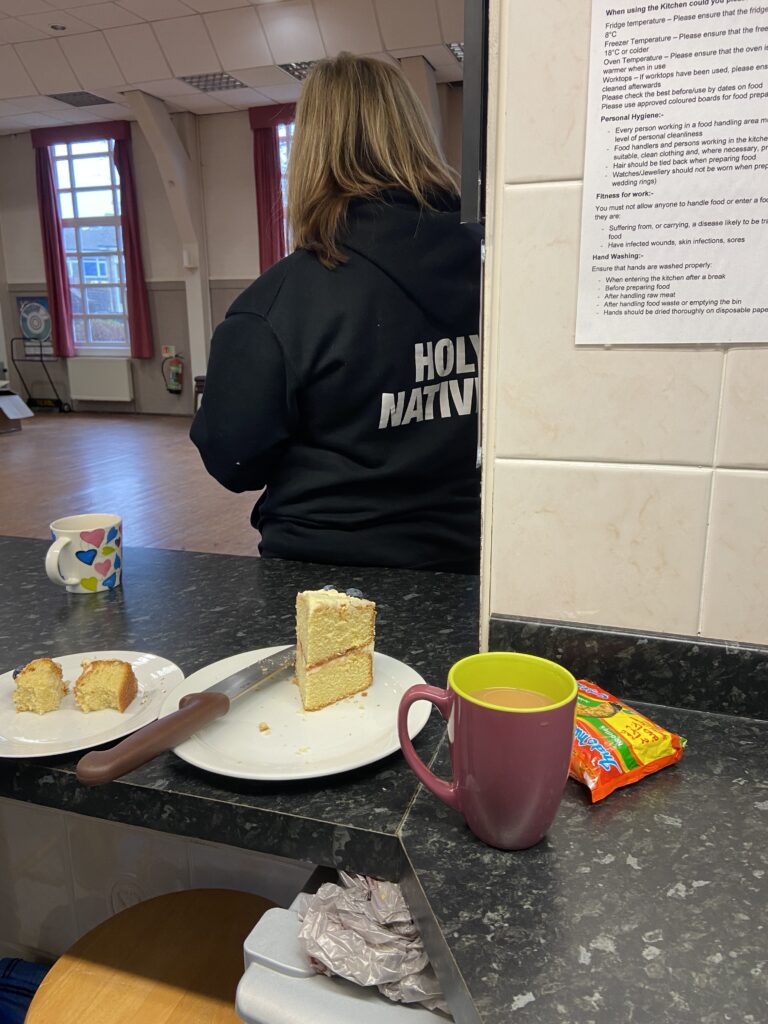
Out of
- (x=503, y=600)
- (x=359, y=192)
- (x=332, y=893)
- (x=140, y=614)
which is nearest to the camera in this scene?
(x=332, y=893)

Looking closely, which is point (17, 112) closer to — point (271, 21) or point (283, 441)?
point (271, 21)

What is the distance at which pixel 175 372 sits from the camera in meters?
9.02

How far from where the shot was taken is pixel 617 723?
2.32 feet

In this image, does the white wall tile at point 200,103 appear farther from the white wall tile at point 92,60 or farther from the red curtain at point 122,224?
the red curtain at point 122,224

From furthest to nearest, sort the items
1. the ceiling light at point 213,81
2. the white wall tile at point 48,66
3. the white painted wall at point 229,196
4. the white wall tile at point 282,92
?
1. the white painted wall at point 229,196
2. the white wall tile at point 282,92
3. the ceiling light at point 213,81
4. the white wall tile at point 48,66

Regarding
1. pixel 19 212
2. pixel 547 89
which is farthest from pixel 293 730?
pixel 19 212

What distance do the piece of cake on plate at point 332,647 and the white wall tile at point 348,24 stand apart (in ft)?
20.7

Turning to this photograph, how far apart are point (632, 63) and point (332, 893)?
2.46ft

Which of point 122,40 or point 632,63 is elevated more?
point 122,40

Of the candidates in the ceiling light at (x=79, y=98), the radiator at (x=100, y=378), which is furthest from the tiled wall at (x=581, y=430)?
the radiator at (x=100, y=378)

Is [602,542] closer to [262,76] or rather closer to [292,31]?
[292,31]

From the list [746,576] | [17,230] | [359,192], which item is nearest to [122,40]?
[17,230]

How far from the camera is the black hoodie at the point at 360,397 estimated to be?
1.32 metres

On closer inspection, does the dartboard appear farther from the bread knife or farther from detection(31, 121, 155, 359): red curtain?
the bread knife
